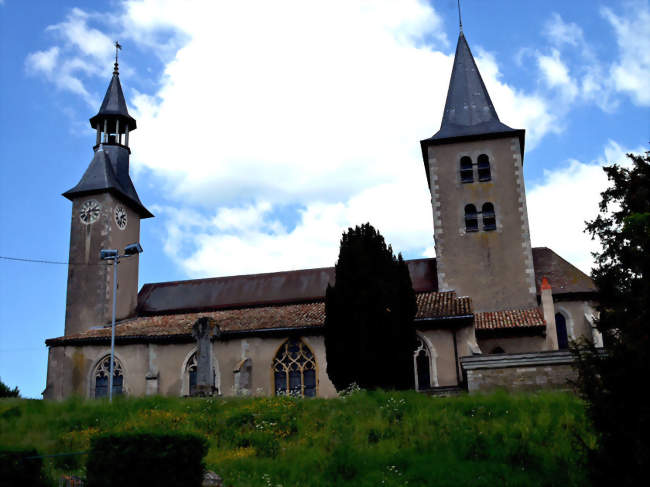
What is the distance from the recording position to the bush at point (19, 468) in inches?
371

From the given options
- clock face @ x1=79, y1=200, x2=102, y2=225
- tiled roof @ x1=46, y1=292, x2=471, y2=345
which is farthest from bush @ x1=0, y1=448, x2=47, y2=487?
clock face @ x1=79, y1=200, x2=102, y2=225

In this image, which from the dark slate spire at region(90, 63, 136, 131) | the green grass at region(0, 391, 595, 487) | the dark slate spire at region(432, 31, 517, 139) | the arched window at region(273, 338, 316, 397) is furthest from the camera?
the dark slate spire at region(90, 63, 136, 131)

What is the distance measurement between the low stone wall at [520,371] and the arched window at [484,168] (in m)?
14.4

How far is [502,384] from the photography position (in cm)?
1780

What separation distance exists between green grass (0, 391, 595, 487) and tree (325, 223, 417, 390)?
307 cm

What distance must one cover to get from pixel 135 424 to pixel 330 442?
4734 mm

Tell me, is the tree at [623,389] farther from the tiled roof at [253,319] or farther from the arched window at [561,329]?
the arched window at [561,329]

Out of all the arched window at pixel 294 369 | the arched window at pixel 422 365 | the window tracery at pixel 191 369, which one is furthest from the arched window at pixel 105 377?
the arched window at pixel 422 365

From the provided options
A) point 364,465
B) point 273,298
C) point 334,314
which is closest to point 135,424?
point 364,465

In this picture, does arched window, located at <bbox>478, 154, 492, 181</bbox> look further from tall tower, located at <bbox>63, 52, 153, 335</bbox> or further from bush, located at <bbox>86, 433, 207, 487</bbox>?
bush, located at <bbox>86, 433, 207, 487</bbox>

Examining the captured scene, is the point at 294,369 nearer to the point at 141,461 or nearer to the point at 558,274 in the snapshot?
the point at 558,274

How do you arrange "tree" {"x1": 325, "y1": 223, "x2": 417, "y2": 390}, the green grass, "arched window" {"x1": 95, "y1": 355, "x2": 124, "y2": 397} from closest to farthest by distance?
the green grass → "tree" {"x1": 325, "y1": 223, "x2": 417, "y2": 390} → "arched window" {"x1": 95, "y1": 355, "x2": 124, "y2": 397}

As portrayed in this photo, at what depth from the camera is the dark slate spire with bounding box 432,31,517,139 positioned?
31.4m

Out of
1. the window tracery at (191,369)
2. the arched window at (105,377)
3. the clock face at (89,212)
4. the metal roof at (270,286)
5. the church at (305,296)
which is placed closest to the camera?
the church at (305,296)
